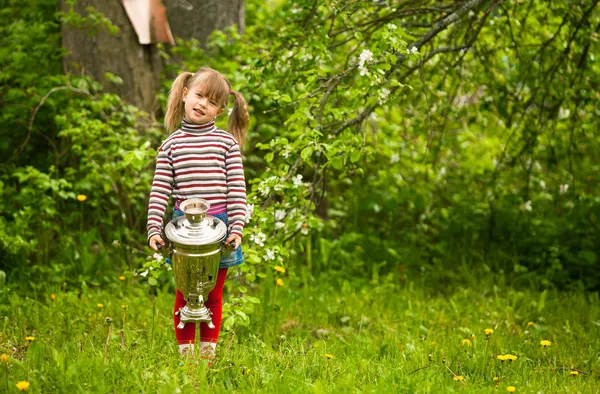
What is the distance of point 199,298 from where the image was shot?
3.19 metres

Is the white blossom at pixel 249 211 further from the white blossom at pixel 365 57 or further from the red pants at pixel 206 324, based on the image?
the white blossom at pixel 365 57

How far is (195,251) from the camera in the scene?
3.04 m

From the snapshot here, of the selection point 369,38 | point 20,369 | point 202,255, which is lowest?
point 20,369

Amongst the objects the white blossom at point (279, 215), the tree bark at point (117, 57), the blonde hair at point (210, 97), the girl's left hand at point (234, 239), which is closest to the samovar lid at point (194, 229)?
the girl's left hand at point (234, 239)

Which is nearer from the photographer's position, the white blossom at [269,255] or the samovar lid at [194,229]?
the samovar lid at [194,229]

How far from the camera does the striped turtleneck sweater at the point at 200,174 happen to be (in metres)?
3.19

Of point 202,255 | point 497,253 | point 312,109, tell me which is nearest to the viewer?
point 202,255

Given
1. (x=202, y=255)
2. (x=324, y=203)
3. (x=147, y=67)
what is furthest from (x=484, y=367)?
(x=147, y=67)

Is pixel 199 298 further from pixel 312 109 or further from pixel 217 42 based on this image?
pixel 217 42

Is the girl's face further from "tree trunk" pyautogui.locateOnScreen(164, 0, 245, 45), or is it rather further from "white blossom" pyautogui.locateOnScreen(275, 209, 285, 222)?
"tree trunk" pyautogui.locateOnScreen(164, 0, 245, 45)

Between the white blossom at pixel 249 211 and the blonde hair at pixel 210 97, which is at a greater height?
the blonde hair at pixel 210 97

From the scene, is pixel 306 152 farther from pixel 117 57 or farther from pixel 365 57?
pixel 117 57

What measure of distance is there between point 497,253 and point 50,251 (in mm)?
3303

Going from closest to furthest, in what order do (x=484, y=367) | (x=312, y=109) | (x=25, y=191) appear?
(x=484, y=367) → (x=312, y=109) → (x=25, y=191)
